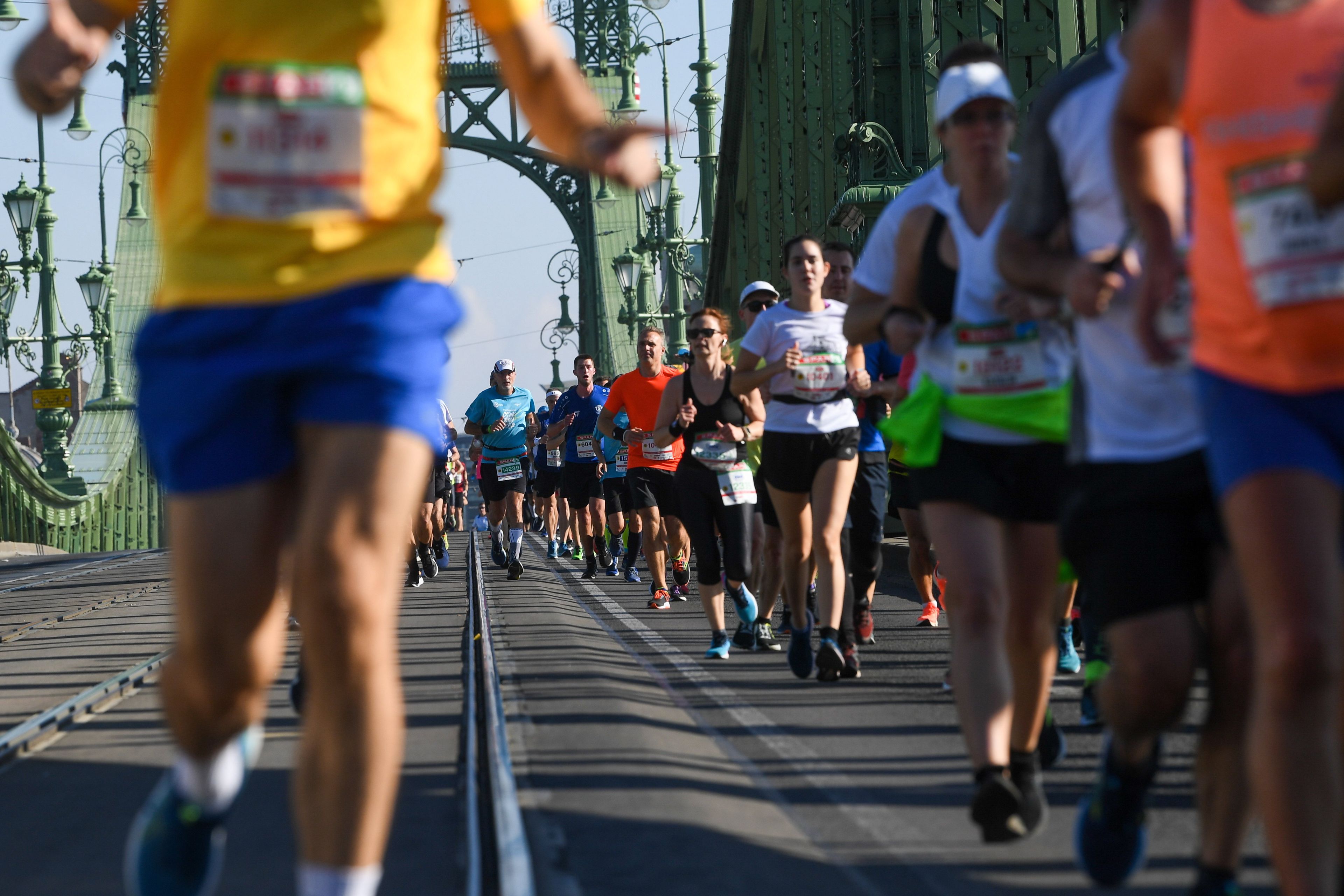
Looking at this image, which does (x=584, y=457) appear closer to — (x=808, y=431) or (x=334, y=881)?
(x=808, y=431)

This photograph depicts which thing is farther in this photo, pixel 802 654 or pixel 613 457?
pixel 613 457

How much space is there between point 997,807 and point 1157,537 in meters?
1.15

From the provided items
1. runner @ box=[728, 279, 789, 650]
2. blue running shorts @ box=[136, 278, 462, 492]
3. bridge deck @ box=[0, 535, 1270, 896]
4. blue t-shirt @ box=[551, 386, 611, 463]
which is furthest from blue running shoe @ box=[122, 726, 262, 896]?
blue t-shirt @ box=[551, 386, 611, 463]

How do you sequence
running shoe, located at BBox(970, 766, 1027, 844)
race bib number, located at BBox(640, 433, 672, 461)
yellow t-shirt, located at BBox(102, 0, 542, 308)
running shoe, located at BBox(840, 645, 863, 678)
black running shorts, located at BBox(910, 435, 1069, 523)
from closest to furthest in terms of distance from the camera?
yellow t-shirt, located at BBox(102, 0, 542, 308), running shoe, located at BBox(970, 766, 1027, 844), black running shorts, located at BBox(910, 435, 1069, 523), running shoe, located at BBox(840, 645, 863, 678), race bib number, located at BBox(640, 433, 672, 461)

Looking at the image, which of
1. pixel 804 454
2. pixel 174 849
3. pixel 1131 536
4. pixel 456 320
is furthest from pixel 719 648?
pixel 456 320

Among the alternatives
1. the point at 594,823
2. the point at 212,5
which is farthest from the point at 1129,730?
the point at 212,5

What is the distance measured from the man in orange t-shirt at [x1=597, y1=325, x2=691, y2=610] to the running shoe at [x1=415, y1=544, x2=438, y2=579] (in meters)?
4.27

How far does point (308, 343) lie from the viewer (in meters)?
2.94

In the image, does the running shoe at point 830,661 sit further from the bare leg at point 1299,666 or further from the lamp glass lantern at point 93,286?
the lamp glass lantern at point 93,286

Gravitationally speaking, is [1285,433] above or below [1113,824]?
above

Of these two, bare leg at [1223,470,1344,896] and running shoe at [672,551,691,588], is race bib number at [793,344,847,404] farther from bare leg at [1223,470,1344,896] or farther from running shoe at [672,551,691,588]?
running shoe at [672,551,691,588]

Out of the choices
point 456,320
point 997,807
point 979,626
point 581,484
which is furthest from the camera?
point 581,484

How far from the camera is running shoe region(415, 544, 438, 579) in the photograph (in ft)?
59.1

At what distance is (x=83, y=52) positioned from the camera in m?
3.05
